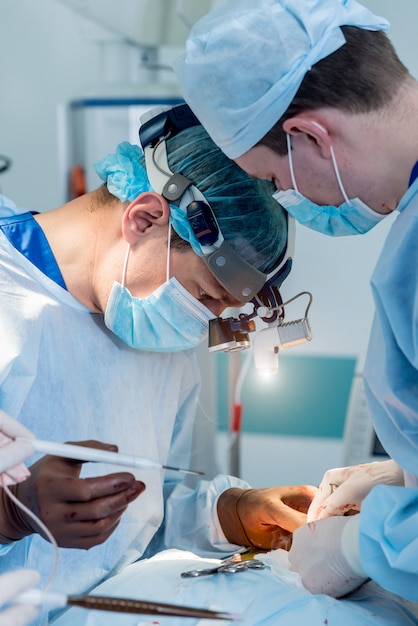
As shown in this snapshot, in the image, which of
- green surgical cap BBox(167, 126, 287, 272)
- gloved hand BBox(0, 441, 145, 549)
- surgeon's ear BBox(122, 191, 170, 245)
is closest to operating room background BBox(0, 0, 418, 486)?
green surgical cap BBox(167, 126, 287, 272)

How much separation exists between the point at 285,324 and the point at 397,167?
0.56 metres

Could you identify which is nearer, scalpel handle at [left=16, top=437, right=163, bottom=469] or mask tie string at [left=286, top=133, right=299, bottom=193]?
scalpel handle at [left=16, top=437, right=163, bottom=469]

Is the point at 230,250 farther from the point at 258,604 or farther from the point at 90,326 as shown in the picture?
the point at 258,604

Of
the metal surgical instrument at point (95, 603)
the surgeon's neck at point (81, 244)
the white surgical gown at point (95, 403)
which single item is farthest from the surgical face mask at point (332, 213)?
the metal surgical instrument at point (95, 603)

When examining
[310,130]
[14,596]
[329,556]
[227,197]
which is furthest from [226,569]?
[310,130]

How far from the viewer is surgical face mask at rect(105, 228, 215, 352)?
1.73m

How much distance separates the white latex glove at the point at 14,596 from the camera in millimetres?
925

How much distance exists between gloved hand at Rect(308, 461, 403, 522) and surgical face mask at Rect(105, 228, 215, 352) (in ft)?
1.60

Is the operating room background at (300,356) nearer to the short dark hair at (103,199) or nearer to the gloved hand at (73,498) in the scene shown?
the short dark hair at (103,199)

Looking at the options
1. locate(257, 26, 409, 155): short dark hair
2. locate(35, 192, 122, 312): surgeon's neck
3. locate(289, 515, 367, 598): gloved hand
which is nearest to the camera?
locate(257, 26, 409, 155): short dark hair

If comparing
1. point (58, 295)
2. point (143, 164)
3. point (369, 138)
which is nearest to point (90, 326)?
point (58, 295)

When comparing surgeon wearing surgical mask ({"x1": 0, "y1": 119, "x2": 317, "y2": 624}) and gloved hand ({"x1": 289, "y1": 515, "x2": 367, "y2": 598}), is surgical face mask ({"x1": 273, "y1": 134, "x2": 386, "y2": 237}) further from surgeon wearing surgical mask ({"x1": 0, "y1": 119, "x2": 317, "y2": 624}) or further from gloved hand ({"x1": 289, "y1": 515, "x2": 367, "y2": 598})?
gloved hand ({"x1": 289, "y1": 515, "x2": 367, "y2": 598})

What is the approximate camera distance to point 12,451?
1.14 meters

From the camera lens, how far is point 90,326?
6.05 ft
